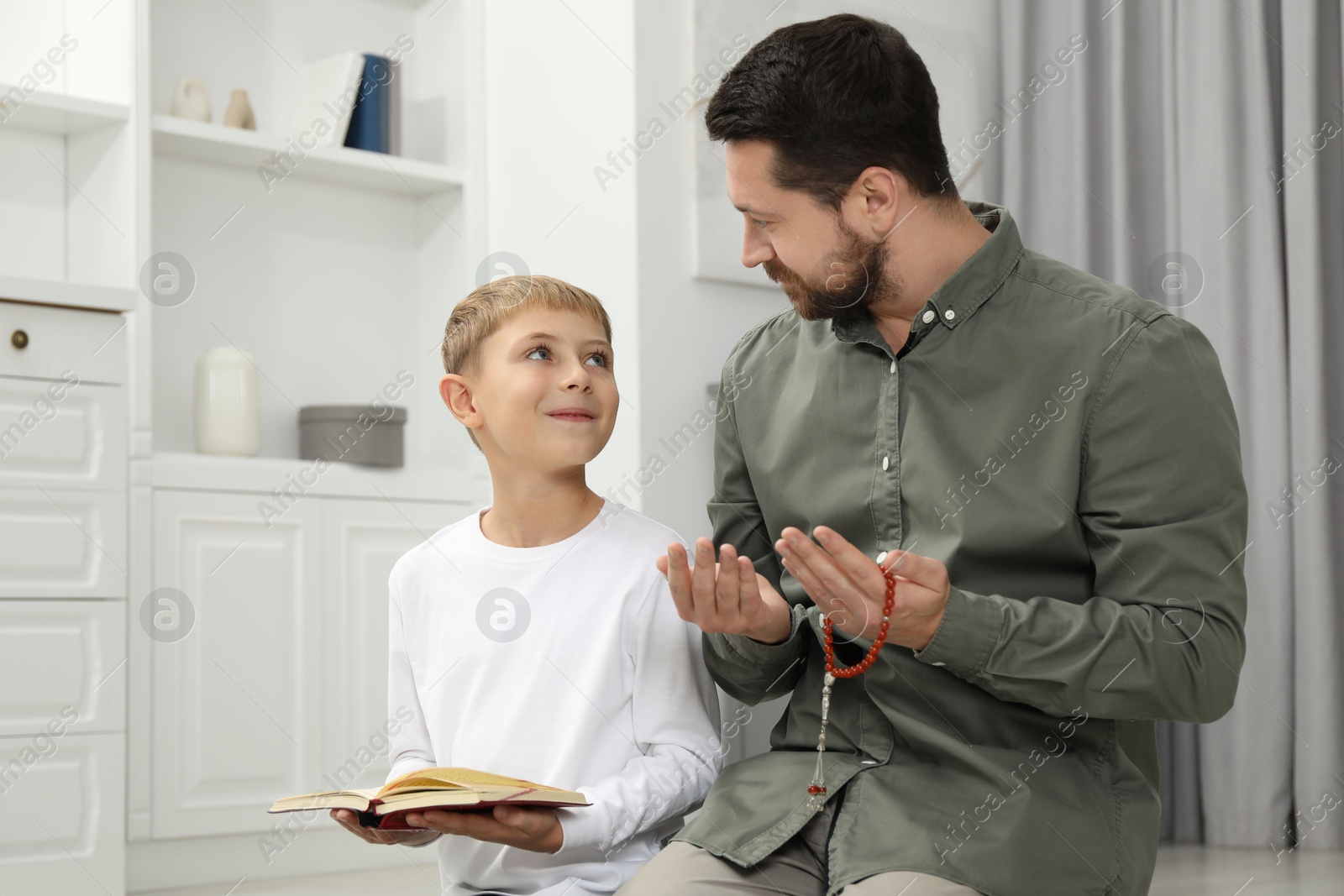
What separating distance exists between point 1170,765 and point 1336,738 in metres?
0.36

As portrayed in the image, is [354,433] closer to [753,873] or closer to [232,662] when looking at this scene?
[232,662]

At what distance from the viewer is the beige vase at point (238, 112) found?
2.81 meters

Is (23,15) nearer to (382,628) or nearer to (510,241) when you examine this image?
(510,241)

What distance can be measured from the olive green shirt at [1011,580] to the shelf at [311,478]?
1.56 m

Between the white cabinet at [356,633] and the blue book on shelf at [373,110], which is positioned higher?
the blue book on shelf at [373,110]

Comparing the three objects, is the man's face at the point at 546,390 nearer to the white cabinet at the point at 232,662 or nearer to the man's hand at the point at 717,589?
the man's hand at the point at 717,589

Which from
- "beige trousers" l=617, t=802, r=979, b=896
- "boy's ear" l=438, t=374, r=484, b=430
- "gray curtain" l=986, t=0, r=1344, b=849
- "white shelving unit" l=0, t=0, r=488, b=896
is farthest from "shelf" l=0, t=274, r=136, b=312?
"gray curtain" l=986, t=0, r=1344, b=849

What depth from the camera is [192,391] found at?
283cm

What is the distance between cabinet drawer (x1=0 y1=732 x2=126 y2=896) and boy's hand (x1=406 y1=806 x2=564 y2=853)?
1225mm

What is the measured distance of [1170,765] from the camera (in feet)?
8.99

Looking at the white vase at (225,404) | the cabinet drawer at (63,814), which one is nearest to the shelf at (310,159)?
the white vase at (225,404)

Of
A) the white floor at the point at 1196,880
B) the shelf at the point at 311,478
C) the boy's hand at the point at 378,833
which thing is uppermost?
the shelf at the point at 311,478

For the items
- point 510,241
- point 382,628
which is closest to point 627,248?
point 510,241

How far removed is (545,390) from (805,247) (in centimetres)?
30
